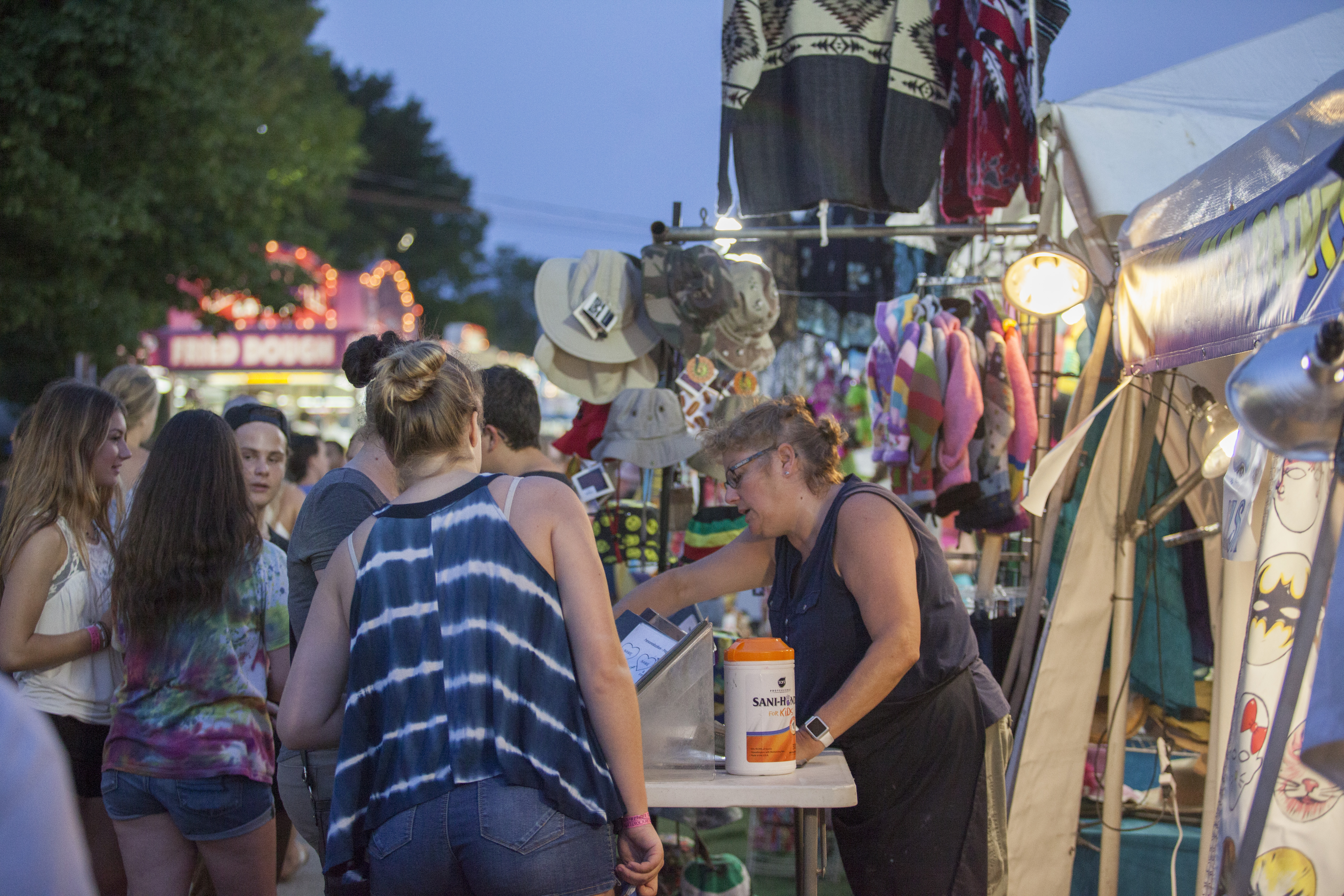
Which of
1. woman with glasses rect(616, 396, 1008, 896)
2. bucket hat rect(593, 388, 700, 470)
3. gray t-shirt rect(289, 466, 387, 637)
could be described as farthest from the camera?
bucket hat rect(593, 388, 700, 470)

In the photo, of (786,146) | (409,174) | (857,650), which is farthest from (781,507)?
(409,174)

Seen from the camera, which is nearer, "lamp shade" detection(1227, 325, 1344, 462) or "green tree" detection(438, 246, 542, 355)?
"lamp shade" detection(1227, 325, 1344, 462)

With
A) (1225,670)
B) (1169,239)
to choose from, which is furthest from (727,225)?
(1225,670)

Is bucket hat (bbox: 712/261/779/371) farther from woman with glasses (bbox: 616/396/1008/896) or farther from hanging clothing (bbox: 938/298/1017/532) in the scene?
woman with glasses (bbox: 616/396/1008/896)

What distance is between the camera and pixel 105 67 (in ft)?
30.1

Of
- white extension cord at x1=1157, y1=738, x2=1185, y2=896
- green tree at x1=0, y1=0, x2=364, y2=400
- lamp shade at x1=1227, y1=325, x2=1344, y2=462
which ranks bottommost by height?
white extension cord at x1=1157, y1=738, x2=1185, y2=896

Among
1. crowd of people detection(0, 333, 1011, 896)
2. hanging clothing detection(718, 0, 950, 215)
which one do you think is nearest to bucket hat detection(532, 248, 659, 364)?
hanging clothing detection(718, 0, 950, 215)

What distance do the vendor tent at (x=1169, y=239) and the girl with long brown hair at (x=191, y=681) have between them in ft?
7.21

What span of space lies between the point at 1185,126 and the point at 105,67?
8.88 metres

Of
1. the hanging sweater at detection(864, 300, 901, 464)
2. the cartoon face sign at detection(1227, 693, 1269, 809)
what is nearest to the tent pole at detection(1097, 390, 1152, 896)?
the hanging sweater at detection(864, 300, 901, 464)

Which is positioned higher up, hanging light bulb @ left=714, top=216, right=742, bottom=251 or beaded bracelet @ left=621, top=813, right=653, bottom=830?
hanging light bulb @ left=714, top=216, right=742, bottom=251

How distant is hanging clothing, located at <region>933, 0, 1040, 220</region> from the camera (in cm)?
376

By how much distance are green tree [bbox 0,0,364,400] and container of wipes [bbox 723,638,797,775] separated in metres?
8.70

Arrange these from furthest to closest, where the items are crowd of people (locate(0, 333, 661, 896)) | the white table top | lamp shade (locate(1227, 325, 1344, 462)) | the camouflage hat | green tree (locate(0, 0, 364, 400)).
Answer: green tree (locate(0, 0, 364, 400)), the camouflage hat, the white table top, crowd of people (locate(0, 333, 661, 896)), lamp shade (locate(1227, 325, 1344, 462))
